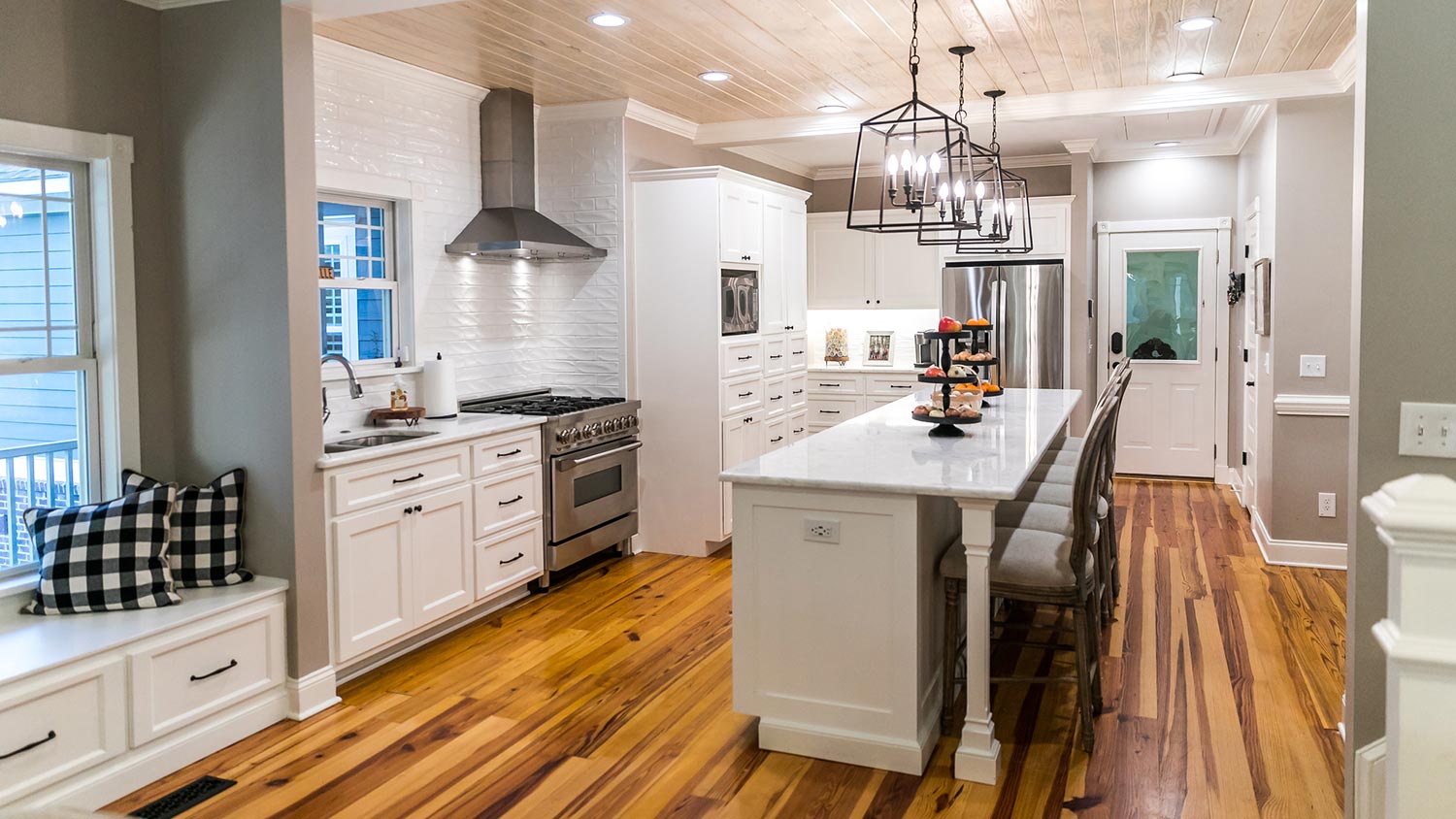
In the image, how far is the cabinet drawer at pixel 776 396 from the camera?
6355 mm

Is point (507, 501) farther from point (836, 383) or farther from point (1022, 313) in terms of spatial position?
point (1022, 313)

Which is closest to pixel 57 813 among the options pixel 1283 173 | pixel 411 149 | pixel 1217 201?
pixel 411 149

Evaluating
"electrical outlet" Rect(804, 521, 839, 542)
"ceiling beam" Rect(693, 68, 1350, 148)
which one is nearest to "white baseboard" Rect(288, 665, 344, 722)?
"electrical outlet" Rect(804, 521, 839, 542)

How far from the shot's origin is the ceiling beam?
16.7ft

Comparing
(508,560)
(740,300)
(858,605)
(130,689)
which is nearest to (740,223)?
(740,300)

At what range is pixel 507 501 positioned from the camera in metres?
4.62

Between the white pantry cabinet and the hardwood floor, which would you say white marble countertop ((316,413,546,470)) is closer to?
the hardwood floor

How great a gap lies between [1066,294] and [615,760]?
5374 millimetres

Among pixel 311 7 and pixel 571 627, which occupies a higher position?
pixel 311 7

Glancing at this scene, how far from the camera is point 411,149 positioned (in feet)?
15.8

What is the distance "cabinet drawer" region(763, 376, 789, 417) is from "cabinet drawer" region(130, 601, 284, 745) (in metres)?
3.47

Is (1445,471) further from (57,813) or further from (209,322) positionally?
(209,322)

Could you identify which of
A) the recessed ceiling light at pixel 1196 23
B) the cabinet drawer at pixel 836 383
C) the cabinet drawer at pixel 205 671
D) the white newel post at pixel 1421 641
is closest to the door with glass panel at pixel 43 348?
the cabinet drawer at pixel 205 671

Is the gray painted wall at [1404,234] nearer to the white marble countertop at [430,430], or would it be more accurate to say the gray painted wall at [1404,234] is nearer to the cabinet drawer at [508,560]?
the white marble countertop at [430,430]
